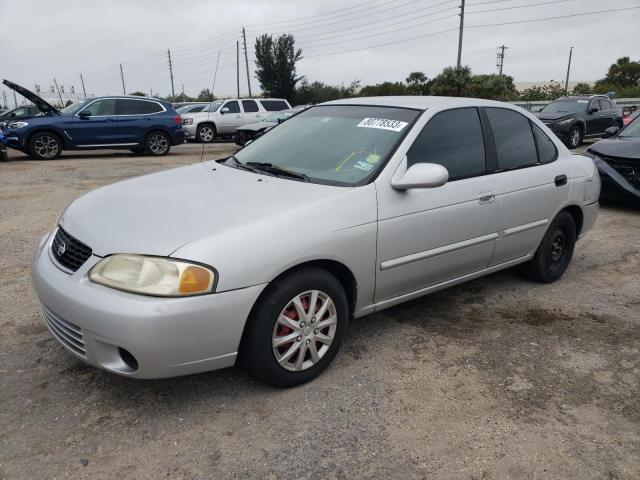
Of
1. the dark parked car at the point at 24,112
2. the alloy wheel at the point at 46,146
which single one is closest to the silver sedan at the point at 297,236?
the alloy wheel at the point at 46,146

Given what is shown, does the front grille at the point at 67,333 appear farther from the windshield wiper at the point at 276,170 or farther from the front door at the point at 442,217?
the front door at the point at 442,217

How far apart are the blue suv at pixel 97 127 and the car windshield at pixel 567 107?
1069 cm

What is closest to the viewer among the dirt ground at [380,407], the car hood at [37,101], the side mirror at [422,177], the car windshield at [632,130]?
the dirt ground at [380,407]

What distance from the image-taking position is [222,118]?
18875 mm

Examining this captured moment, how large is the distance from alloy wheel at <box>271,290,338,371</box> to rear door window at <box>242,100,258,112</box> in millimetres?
17161

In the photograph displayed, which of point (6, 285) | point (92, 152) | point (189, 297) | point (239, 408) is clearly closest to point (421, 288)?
point (239, 408)

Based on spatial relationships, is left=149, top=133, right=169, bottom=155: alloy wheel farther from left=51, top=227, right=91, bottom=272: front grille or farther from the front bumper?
the front bumper

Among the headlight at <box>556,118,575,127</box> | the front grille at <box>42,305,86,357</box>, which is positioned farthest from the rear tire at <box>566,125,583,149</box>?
the front grille at <box>42,305,86,357</box>

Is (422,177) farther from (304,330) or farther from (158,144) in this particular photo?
(158,144)

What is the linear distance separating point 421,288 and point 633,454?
58.2 inches

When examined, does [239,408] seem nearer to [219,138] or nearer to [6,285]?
[6,285]

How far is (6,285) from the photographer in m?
4.30

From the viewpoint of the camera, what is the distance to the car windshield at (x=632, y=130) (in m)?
7.98

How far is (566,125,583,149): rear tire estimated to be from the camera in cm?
1496
